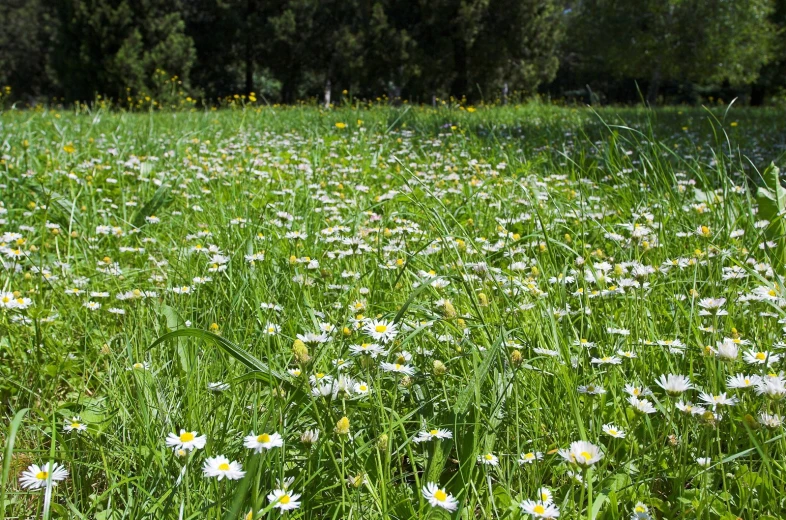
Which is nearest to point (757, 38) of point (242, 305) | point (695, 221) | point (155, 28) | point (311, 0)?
point (311, 0)

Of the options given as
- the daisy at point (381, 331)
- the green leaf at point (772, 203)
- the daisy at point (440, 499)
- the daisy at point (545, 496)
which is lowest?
the daisy at point (545, 496)

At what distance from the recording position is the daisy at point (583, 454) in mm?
910

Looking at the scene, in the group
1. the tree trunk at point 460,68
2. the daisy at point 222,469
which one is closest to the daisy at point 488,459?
the daisy at point 222,469

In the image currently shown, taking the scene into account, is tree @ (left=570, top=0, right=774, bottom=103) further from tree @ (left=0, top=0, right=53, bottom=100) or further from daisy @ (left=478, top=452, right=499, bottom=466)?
tree @ (left=0, top=0, right=53, bottom=100)


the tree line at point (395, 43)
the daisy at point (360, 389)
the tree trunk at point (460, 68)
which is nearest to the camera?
the daisy at point (360, 389)

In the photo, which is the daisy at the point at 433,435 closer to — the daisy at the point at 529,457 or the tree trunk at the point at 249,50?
the daisy at the point at 529,457

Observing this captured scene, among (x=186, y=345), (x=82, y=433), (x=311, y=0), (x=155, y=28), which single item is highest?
(x=311, y=0)

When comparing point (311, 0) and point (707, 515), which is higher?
point (311, 0)

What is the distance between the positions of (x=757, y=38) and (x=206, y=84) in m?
19.1

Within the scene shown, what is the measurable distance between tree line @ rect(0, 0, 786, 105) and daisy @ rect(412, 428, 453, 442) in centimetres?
1665

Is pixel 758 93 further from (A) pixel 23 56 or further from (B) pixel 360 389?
(A) pixel 23 56

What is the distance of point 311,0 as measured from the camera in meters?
21.3

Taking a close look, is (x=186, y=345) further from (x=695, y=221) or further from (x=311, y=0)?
(x=311, y=0)

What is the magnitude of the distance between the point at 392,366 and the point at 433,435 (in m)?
0.14
